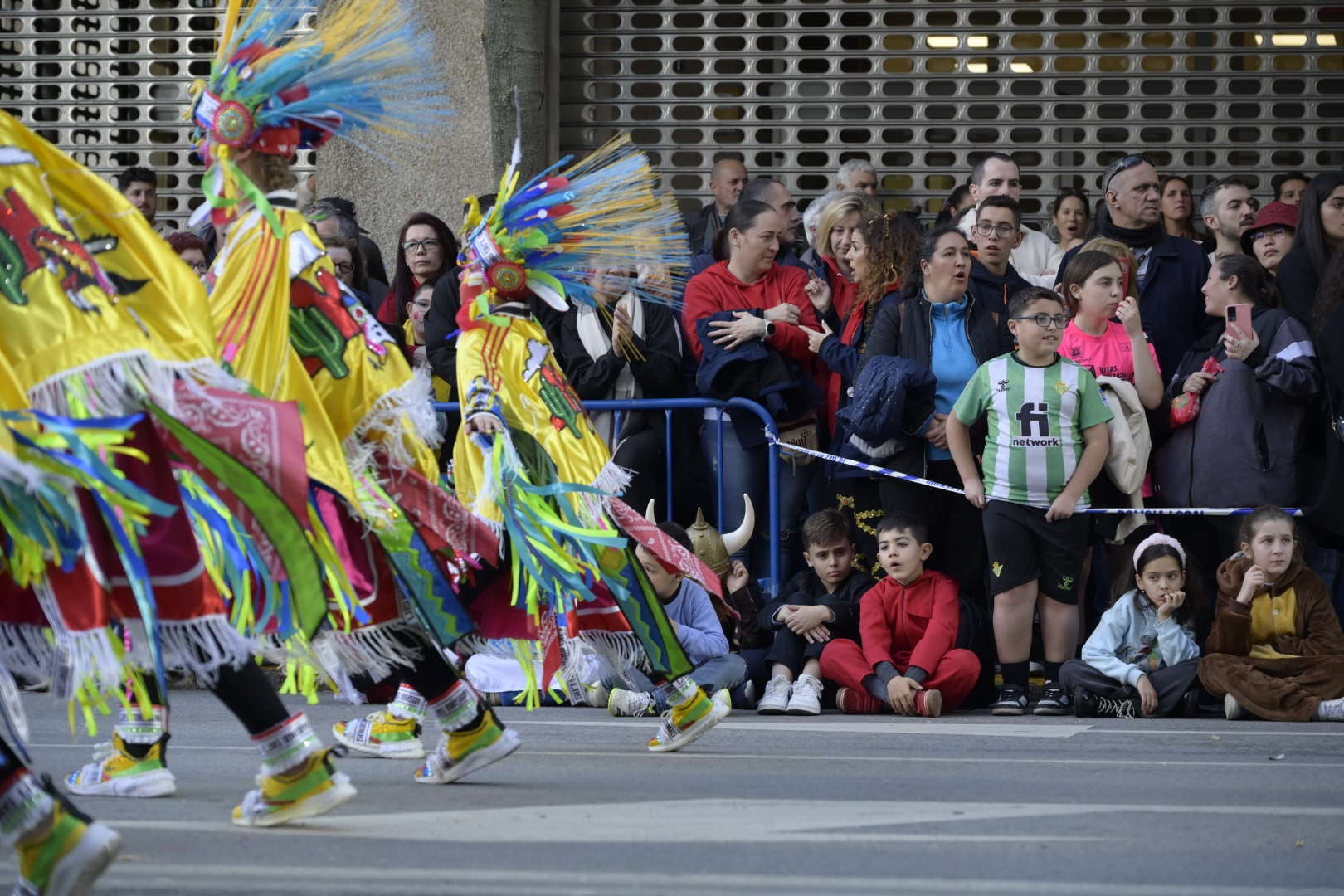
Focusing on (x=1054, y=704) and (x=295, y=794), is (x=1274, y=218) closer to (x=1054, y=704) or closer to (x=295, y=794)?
(x=1054, y=704)

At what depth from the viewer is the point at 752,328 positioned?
8.70m

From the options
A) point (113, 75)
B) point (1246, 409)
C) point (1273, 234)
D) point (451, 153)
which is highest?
point (113, 75)

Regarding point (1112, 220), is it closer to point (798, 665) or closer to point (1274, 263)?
point (1274, 263)

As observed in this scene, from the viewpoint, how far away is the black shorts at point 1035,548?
8.12 meters

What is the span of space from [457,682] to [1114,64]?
321 inches

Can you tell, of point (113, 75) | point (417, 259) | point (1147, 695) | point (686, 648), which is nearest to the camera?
point (1147, 695)

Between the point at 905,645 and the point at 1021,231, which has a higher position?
the point at 1021,231

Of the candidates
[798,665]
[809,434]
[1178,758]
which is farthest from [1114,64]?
[1178,758]

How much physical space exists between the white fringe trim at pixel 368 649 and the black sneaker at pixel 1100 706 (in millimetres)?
3347

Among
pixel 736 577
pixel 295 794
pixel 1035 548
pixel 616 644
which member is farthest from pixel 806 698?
pixel 295 794

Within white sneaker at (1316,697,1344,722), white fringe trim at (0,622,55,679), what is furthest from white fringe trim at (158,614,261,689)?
white sneaker at (1316,697,1344,722)

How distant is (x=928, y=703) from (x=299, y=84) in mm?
3662

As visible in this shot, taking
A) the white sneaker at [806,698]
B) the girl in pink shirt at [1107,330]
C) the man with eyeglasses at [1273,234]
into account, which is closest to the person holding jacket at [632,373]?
the white sneaker at [806,698]

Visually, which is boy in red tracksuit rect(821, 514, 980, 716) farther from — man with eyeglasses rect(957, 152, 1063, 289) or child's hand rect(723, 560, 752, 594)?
man with eyeglasses rect(957, 152, 1063, 289)
